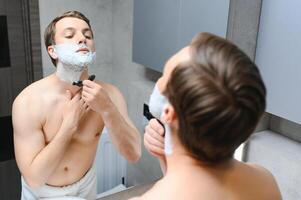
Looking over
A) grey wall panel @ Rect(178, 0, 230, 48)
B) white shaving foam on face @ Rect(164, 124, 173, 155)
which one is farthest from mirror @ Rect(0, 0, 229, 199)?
white shaving foam on face @ Rect(164, 124, 173, 155)

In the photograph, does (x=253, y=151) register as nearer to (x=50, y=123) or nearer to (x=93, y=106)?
(x=93, y=106)

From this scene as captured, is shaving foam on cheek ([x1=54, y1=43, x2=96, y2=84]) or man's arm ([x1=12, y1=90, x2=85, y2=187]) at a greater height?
shaving foam on cheek ([x1=54, y1=43, x2=96, y2=84])

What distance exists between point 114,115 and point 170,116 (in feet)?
1.93

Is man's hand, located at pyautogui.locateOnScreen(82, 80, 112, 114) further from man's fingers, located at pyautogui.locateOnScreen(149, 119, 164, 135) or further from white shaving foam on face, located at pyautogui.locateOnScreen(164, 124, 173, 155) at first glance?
white shaving foam on face, located at pyautogui.locateOnScreen(164, 124, 173, 155)

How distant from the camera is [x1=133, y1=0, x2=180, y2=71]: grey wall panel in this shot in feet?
5.11

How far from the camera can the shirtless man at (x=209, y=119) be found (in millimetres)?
537

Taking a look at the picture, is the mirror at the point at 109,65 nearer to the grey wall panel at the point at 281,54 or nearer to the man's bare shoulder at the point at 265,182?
the grey wall panel at the point at 281,54

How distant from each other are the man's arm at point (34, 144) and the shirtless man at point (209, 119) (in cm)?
56

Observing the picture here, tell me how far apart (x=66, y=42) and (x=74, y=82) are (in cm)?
13

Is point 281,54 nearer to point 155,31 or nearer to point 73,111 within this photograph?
point 155,31

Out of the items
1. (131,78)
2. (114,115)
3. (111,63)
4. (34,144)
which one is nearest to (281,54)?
(114,115)

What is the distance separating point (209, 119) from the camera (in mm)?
542

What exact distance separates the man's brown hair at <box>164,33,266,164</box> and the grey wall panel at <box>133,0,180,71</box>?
989 millimetres

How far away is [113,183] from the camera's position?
2084 millimetres
